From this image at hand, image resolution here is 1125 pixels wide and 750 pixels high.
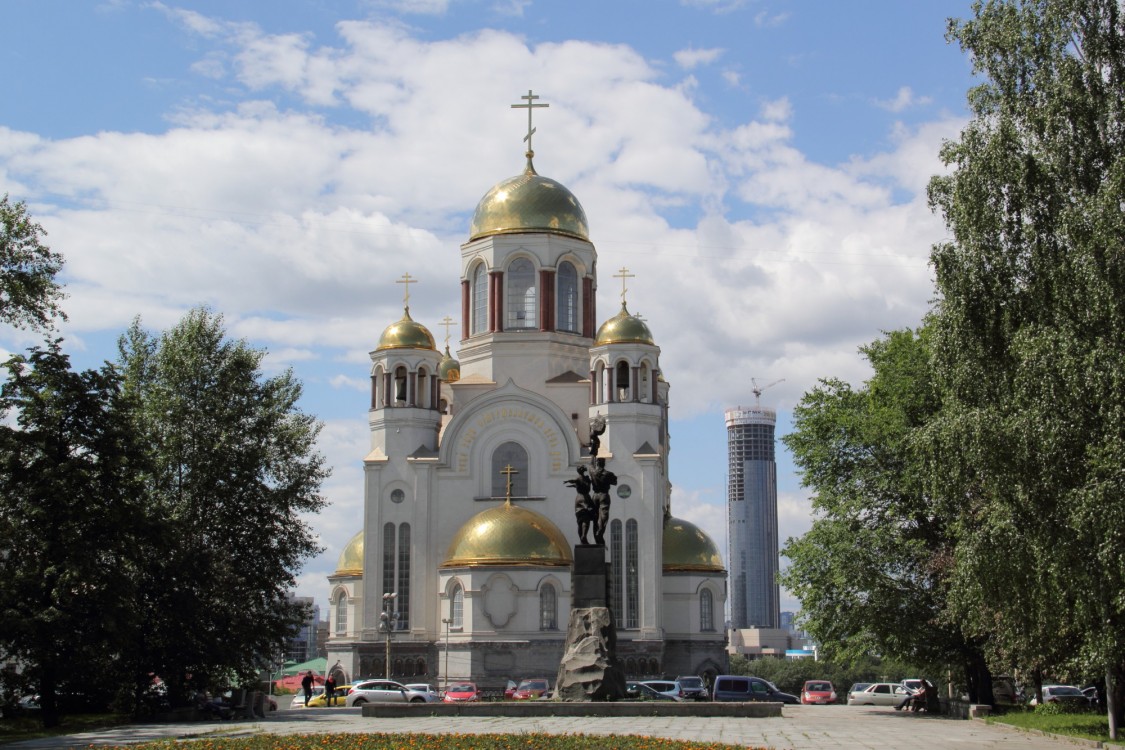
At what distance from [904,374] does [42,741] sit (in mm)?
21297

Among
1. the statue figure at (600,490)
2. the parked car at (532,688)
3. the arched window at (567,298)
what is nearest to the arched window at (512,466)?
the arched window at (567,298)

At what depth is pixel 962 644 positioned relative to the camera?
32.5 meters

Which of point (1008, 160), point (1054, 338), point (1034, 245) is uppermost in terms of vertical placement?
point (1008, 160)

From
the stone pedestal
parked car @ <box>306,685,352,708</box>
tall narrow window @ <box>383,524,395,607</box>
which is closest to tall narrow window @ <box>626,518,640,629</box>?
tall narrow window @ <box>383,524,395,607</box>

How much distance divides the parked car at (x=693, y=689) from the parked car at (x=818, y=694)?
3.95 meters

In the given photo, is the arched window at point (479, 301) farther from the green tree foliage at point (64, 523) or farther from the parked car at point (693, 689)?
the green tree foliage at point (64, 523)

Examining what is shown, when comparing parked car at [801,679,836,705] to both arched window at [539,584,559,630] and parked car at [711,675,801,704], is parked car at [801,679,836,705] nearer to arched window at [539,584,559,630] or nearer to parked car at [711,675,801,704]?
parked car at [711,675,801,704]

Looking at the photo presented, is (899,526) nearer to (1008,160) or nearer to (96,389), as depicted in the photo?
(1008,160)

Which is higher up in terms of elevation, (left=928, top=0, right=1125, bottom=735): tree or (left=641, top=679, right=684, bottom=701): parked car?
(left=928, top=0, right=1125, bottom=735): tree

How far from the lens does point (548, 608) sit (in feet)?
154

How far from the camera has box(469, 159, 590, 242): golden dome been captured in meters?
54.6

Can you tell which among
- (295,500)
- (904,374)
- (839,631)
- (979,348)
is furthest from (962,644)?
(295,500)

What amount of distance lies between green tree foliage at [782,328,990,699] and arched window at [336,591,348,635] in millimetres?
22944

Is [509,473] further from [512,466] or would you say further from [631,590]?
[631,590]
